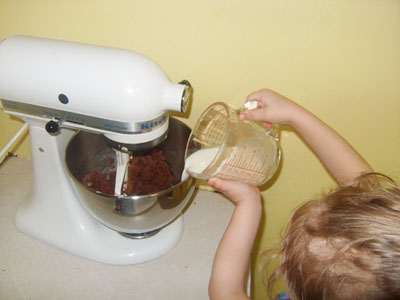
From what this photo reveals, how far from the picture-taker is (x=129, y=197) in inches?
19.1

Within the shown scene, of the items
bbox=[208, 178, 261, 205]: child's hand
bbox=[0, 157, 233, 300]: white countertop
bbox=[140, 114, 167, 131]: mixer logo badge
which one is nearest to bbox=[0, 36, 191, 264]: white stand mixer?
bbox=[140, 114, 167, 131]: mixer logo badge

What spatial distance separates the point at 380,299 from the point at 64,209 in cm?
55

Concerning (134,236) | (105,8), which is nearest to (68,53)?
(105,8)

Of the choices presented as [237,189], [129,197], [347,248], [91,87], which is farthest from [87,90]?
[347,248]

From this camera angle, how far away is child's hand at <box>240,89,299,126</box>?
590mm

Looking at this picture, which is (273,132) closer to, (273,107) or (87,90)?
(273,107)

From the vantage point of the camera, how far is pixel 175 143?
0.69 meters

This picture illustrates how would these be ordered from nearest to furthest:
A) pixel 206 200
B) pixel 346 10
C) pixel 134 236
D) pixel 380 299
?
pixel 380 299 → pixel 346 10 → pixel 134 236 → pixel 206 200

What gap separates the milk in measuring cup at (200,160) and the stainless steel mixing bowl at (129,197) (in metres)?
0.02

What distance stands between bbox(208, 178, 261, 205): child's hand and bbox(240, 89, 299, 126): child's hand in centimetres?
13

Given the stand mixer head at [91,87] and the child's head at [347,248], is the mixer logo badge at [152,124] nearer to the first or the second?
the stand mixer head at [91,87]

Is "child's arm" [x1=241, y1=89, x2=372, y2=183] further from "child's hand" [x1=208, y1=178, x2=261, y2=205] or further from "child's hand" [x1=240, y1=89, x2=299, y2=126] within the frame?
"child's hand" [x1=208, y1=178, x2=261, y2=205]

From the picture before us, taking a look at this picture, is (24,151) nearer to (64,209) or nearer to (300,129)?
(64,209)

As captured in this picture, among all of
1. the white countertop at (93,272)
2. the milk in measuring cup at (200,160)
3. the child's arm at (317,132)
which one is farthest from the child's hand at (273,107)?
the white countertop at (93,272)
